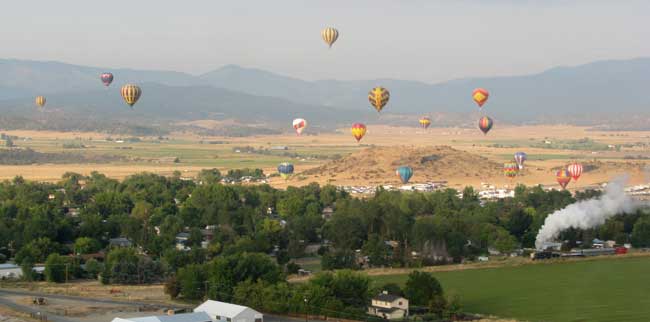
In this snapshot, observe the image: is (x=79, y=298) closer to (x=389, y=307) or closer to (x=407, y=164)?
(x=389, y=307)

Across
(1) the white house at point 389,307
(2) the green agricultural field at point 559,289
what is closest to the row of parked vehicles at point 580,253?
(2) the green agricultural field at point 559,289

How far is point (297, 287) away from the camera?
1753 inches

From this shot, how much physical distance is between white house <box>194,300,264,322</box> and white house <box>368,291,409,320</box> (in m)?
4.68

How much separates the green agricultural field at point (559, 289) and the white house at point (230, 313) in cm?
922

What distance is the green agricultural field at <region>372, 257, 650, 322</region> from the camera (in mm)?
43375

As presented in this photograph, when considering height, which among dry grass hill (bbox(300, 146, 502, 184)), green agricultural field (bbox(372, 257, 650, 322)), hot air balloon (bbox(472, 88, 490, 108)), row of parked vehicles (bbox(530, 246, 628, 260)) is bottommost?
green agricultural field (bbox(372, 257, 650, 322))

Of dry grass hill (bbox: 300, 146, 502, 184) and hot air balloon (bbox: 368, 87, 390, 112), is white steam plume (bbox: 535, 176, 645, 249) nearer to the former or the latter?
hot air balloon (bbox: 368, 87, 390, 112)

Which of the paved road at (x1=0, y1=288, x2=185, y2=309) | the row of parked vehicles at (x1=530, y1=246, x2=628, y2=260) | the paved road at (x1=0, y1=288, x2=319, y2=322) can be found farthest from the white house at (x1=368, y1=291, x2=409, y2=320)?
the row of parked vehicles at (x1=530, y1=246, x2=628, y2=260)

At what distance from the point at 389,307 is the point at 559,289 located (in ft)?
33.5

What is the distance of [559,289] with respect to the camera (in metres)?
49.3

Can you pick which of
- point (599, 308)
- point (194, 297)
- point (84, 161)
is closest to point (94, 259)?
point (194, 297)

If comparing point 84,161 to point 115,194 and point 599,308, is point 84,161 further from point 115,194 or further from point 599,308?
point 599,308

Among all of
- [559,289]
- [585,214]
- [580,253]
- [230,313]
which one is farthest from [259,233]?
[230,313]

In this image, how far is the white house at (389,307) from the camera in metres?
42.6
